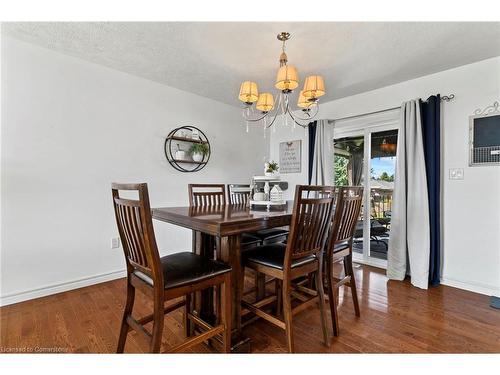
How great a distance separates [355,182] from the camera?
356 centimetres

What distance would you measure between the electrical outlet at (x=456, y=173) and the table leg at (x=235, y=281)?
252 cm

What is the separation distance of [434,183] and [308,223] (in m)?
2.01

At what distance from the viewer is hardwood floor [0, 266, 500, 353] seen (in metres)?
1.56

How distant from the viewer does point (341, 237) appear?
1871 millimetres

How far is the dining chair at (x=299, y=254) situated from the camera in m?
1.39

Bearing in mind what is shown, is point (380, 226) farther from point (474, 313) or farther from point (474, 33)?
point (474, 33)

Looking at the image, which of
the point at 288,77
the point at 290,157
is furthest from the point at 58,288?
the point at 290,157

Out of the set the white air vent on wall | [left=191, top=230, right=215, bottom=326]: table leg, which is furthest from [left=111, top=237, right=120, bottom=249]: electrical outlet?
the white air vent on wall

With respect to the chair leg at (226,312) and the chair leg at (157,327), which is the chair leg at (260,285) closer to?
the chair leg at (226,312)

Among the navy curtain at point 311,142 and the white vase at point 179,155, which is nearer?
the white vase at point 179,155

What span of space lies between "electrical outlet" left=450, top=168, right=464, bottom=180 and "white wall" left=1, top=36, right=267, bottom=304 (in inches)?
128

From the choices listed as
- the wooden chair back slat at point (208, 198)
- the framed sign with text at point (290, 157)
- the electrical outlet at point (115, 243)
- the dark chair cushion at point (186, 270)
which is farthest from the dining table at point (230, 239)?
the framed sign with text at point (290, 157)
